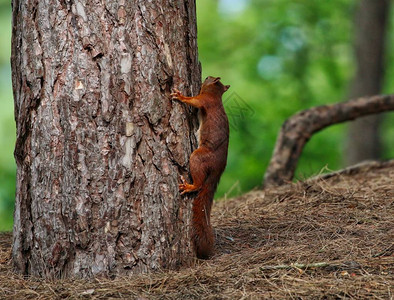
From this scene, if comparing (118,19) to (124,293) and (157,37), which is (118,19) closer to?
(157,37)

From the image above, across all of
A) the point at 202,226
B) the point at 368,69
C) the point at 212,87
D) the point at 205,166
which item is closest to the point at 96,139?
the point at 205,166

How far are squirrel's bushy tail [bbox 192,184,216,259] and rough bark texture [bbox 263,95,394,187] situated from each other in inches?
111

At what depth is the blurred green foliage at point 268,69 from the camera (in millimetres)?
12211

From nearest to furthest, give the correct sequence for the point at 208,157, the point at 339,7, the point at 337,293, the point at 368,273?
the point at 337,293
the point at 368,273
the point at 208,157
the point at 339,7

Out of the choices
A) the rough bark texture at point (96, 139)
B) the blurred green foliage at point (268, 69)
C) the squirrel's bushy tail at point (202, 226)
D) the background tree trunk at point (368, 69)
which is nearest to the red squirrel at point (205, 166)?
the squirrel's bushy tail at point (202, 226)

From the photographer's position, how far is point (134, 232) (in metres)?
3.11

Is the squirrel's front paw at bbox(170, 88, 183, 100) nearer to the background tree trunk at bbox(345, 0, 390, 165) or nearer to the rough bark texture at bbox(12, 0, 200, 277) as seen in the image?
the rough bark texture at bbox(12, 0, 200, 277)

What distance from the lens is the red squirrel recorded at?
3.34 metres

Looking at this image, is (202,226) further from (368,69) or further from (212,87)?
(368,69)

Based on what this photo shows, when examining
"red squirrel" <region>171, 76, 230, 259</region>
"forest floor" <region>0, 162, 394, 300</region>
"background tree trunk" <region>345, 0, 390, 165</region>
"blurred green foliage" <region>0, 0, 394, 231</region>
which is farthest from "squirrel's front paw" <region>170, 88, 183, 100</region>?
"blurred green foliage" <region>0, 0, 394, 231</region>

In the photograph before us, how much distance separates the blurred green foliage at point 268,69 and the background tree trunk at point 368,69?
5.80 feet

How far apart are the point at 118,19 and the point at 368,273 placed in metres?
2.00

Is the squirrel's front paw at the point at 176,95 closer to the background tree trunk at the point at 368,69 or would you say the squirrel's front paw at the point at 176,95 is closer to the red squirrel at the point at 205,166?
the red squirrel at the point at 205,166

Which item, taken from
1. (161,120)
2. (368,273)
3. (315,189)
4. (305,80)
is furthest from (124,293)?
(305,80)
